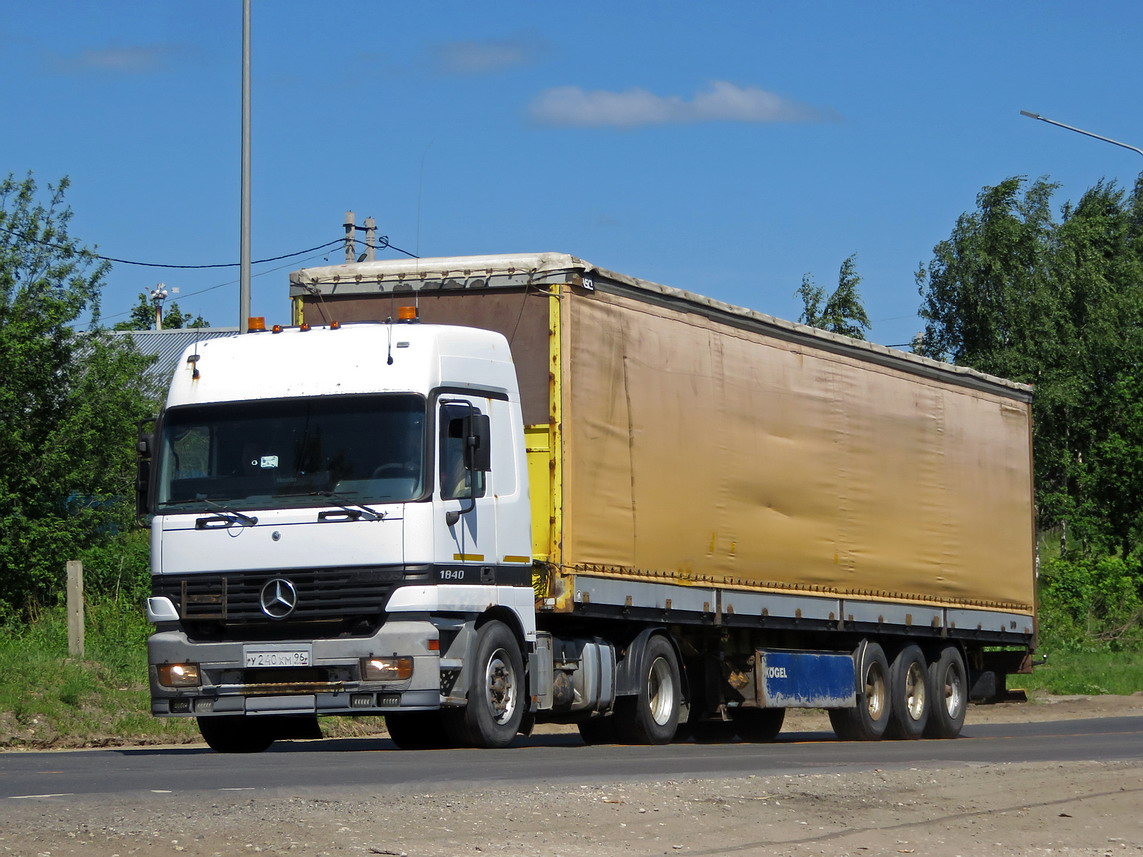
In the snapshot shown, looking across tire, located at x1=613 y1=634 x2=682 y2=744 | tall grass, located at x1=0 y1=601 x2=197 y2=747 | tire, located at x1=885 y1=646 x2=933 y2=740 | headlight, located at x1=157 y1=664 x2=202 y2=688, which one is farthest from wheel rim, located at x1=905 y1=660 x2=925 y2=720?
headlight, located at x1=157 y1=664 x2=202 y2=688

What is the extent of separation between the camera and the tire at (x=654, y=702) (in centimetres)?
1709

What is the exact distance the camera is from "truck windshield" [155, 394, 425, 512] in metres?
14.1

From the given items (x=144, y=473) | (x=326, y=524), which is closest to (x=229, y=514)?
(x=326, y=524)

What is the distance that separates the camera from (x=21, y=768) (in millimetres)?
13477

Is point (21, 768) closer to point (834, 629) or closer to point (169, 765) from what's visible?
point (169, 765)

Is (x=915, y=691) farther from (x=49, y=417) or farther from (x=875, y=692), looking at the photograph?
(x=49, y=417)

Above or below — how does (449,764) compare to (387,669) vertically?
below

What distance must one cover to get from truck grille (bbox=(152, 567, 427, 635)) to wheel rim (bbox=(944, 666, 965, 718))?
33.7 ft

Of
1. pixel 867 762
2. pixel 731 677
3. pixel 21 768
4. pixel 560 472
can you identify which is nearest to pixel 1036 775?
pixel 867 762

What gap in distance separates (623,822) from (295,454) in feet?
18.1

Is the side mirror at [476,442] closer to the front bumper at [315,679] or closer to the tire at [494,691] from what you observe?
the front bumper at [315,679]

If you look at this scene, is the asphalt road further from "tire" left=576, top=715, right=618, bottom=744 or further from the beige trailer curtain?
the beige trailer curtain

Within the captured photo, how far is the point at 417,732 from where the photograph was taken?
16078 millimetres

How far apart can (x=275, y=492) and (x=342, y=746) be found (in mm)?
5537
